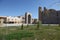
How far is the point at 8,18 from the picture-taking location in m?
52.9

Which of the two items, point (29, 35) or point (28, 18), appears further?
point (28, 18)

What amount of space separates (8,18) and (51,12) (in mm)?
14409

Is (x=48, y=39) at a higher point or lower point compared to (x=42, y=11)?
lower

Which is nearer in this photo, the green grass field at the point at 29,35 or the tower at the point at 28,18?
the green grass field at the point at 29,35

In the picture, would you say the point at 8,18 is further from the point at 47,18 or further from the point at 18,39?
the point at 18,39

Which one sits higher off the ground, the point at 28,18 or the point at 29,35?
the point at 28,18

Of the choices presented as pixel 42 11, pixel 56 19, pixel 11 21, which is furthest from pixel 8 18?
pixel 56 19

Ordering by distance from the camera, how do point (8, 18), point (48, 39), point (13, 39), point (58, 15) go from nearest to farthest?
point (13, 39), point (48, 39), point (58, 15), point (8, 18)

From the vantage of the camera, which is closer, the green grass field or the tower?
the green grass field

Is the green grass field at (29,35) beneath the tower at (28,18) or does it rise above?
beneath

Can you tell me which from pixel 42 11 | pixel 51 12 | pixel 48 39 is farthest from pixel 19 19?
pixel 48 39

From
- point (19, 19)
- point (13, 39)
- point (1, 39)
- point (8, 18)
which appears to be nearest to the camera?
point (1, 39)

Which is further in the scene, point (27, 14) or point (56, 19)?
point (27, 14)

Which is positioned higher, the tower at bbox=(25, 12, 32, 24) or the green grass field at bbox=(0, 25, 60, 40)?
the tower at bbox=(25, 12, 32, 24)
